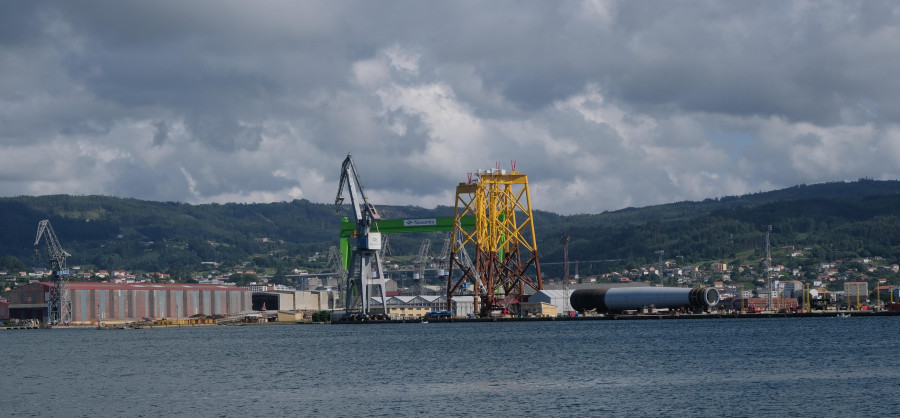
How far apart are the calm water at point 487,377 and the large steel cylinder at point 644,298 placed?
32813 millimetres

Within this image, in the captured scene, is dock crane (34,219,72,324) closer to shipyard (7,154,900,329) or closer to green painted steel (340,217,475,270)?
shipyard (7,154,900,329)

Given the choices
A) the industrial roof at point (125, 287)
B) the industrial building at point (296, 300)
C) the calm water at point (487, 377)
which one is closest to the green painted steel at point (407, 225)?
the industrial roof at point (125, 287)

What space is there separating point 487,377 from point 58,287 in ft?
381

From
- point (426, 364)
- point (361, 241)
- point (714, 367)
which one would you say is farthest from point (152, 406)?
point (361, 241)

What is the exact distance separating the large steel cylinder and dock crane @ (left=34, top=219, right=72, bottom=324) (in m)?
73.4

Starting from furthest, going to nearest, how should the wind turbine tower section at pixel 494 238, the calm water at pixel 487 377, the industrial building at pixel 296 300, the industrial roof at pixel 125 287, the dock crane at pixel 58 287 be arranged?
the industrial building at pixel 296 300 → the industrial roof at pixel 125 287 → the dock crane at pixel 58 287 → the wind turbine tower section at pixel 494 238 → the calm water at pixel 487 377

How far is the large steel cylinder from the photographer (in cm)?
11669

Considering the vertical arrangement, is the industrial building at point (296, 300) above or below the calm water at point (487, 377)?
above

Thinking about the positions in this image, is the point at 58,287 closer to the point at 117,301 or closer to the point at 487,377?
the point at 117,301

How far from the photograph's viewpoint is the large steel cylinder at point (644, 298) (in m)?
117

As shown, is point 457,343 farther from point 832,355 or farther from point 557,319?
point 557,319

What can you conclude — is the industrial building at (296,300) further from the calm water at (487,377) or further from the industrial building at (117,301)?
the calm water at (487,377)

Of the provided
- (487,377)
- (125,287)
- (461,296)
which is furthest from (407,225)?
(487,377)

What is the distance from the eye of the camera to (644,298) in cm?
11806
